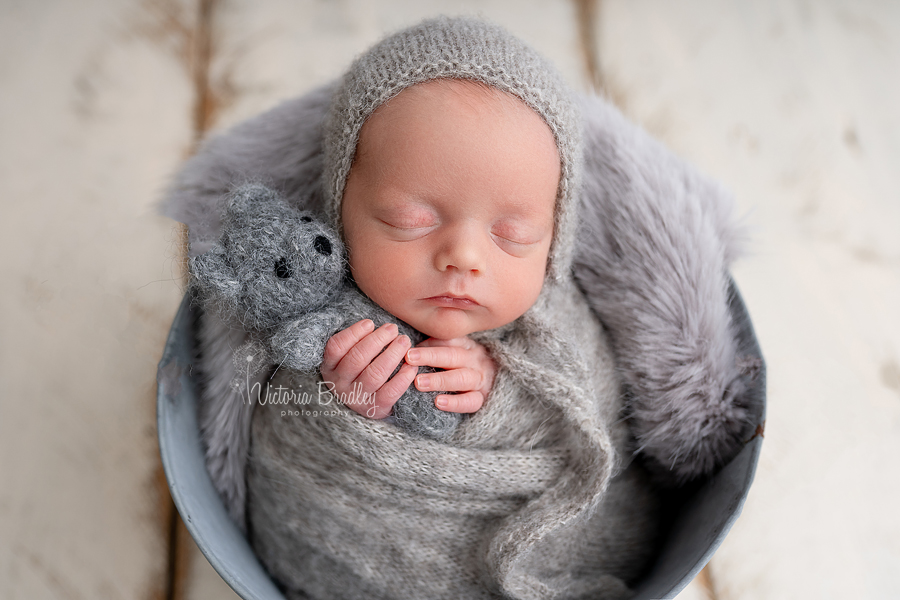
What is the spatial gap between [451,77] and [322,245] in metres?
0.27

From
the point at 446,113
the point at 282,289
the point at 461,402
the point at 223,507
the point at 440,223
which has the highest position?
the point at 446,113

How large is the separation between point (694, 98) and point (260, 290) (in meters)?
1.27

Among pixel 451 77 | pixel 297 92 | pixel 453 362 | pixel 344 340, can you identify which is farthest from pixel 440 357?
pixel 297 92

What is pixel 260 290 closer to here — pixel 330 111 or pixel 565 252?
pixel 330 111

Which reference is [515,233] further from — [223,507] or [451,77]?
[223,507]

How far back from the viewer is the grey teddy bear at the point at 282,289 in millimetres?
743

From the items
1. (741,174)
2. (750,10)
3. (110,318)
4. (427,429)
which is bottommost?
(110,318)

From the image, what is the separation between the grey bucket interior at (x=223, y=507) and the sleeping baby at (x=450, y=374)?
4 cm

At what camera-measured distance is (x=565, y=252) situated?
954mm

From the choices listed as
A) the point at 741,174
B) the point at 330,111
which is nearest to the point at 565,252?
the point at 330,111

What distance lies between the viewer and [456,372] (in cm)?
85

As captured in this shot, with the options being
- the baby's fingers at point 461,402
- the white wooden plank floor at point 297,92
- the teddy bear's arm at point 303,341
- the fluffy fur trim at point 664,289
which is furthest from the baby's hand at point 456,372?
the white wooden plank floor at point 297,92

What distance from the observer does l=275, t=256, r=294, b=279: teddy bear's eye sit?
2.48ft

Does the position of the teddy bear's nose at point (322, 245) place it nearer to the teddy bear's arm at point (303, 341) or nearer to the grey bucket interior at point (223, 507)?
the teddy bear's arm at point (303, 341)
